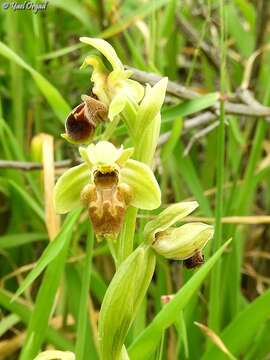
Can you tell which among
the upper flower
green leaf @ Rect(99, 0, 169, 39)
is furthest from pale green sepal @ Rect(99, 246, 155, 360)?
green leaf @ Rect(99, 0, 169, 39)

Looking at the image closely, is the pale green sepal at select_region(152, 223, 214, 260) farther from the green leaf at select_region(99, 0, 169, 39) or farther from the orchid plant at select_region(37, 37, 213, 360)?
the green leaf at select_region(99, 0, 169, 39)

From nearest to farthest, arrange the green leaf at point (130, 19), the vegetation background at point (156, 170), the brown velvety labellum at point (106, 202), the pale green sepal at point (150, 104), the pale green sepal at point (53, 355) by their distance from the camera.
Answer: the brown velvety labellum at point (106, 202) → the pale green sepal at point (150, 104) → the pale green sepal at point (53, 355) → the vegetation background at point (156, 170) → the green leaf at point (130, 19)

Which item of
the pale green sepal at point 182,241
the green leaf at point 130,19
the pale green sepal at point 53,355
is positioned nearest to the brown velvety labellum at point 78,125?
the pale green sepal at point 182,241

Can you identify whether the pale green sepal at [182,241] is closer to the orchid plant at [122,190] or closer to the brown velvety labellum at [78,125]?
the orchid plant at [122,190]

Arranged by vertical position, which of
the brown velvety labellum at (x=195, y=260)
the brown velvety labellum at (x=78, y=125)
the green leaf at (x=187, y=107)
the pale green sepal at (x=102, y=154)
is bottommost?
the brown velvety labellum at (x=195, y=260)

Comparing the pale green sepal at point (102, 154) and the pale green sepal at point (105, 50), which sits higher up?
the pale green sepal at point (105, 50)

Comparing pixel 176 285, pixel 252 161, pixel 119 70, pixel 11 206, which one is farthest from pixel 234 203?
pixel 119 70
